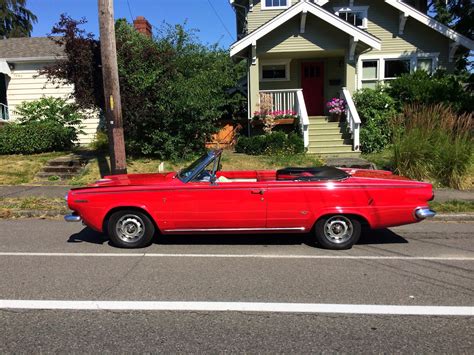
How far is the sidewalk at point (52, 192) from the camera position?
9875mm

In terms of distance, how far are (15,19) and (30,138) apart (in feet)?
116

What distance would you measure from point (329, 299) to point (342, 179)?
229 cm

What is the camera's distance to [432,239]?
705cm

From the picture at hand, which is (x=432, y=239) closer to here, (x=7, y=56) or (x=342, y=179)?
(x=342, y=179)

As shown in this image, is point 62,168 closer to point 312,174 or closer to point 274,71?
point 312,174

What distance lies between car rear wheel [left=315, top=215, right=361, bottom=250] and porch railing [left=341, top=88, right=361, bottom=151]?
9208mm

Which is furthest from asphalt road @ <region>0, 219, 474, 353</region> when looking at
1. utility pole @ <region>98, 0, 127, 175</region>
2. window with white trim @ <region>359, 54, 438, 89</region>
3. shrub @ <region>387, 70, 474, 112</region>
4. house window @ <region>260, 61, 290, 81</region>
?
window with white trim @ <region>359, 54, 438, 89</region>

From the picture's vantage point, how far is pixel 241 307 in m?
4.21

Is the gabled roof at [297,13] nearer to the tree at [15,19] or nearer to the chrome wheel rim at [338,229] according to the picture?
the chrome wheel rim at [338,229]

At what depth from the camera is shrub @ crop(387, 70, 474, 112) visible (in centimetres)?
1530

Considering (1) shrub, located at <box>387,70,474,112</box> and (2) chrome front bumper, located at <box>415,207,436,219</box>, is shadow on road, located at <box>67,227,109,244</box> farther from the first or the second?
(1) shrub, located at <box>387,70,474,112</box>

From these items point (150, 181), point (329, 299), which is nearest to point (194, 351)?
point (329, 299)

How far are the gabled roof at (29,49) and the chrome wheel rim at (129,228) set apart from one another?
44.9 feet

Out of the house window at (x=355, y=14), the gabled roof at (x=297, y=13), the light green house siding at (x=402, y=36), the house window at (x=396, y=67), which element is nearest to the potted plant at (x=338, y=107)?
the gabled roof at (x=297, y=13)
